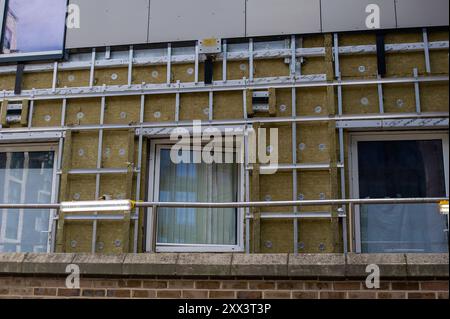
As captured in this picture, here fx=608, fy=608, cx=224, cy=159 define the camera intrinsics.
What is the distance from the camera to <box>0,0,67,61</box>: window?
28.8ft

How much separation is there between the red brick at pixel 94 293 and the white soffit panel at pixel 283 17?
4099mm

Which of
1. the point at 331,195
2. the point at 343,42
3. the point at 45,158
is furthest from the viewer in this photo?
the point at 45,158

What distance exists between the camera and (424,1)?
7.98 metres

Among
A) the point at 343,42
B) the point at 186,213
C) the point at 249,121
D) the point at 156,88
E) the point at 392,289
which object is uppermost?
the point at 343,42

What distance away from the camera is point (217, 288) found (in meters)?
5.71

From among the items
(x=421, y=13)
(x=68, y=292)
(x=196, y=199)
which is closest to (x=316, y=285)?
(x=68, y=292)

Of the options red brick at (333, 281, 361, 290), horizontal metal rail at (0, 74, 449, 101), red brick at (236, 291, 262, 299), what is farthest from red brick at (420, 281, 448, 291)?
horizontal metal rail at (0, 74, 449, 101)

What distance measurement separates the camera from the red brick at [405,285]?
548 centimetres

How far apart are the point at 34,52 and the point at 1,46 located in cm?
57

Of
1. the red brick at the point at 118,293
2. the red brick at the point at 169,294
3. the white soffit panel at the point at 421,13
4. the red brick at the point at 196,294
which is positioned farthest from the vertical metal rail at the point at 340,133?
the red brick at the point at 118,293

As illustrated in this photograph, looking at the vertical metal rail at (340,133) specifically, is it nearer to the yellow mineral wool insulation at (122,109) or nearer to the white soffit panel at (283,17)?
the white soffit panel at (283,17)

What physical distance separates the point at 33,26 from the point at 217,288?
5.38 meters

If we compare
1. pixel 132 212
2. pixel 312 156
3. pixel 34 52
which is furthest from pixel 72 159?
pixel 312 156

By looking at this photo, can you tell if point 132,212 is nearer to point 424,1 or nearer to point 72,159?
point 72,159
